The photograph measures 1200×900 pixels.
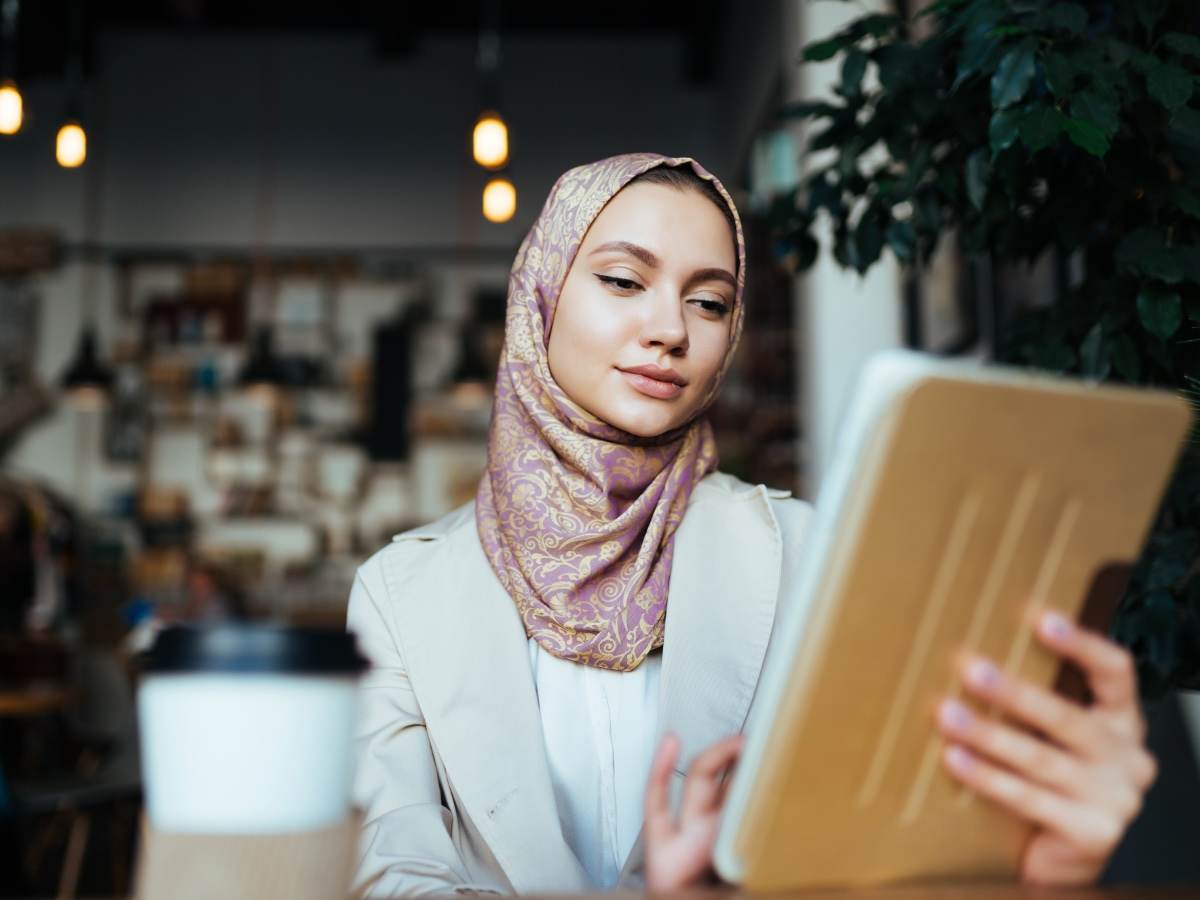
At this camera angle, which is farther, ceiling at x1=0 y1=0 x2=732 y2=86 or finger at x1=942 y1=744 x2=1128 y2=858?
ceiling at x1=0 y1=0 x2=732 y2=86

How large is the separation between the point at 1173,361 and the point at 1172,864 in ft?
2.13

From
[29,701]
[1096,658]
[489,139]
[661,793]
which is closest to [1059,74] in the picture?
[1096,658]

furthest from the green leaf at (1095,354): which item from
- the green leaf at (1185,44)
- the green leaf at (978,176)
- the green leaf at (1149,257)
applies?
the green leaf at (1185,44)

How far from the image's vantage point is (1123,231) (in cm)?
155

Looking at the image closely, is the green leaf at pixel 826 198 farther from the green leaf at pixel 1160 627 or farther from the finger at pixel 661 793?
the finger at pixel 661 793

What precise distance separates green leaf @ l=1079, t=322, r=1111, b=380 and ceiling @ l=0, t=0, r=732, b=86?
744 centimetres

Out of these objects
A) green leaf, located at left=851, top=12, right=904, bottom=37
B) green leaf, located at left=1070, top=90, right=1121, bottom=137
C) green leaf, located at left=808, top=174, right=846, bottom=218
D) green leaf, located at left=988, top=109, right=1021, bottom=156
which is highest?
green leaf, located at left=851, top=12, right=904, bottom=37

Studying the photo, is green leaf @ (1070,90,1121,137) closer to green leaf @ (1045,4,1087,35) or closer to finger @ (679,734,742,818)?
green leaf @ (1045,4,1087,35)

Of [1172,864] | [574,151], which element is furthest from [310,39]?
[1172,864]

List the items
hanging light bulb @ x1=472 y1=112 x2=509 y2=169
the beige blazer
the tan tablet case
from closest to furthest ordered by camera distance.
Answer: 1. the tan tablet case
2. the beige blazer
3. hanging light bulb @ x1=472 y1=112 x2=509 y2=169

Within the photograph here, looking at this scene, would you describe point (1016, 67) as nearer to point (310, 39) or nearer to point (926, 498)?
point (926, 498)

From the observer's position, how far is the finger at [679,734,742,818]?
73cm

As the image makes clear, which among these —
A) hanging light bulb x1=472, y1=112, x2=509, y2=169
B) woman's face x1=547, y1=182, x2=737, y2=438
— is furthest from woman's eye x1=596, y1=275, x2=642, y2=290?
hanging light bulb x1=472, y1=112, x2=509, y2=169

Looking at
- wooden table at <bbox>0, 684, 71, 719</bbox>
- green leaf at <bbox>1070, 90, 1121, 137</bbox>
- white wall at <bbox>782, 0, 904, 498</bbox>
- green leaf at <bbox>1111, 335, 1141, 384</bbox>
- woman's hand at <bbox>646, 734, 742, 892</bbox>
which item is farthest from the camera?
wooden table at <bbox>0, 684, 71, 719</bbox>
